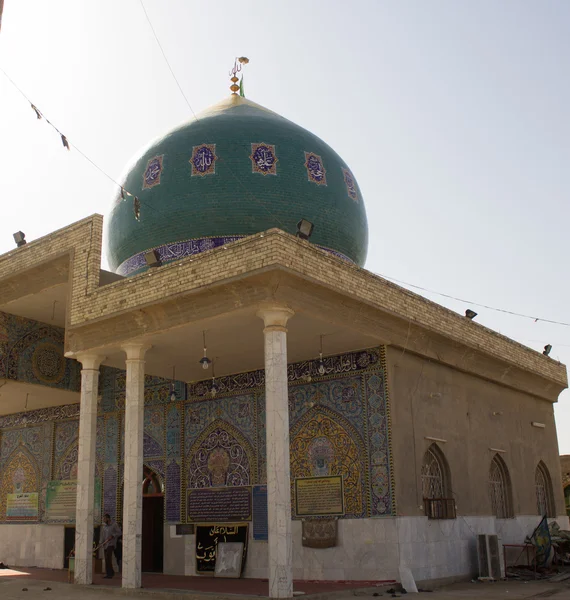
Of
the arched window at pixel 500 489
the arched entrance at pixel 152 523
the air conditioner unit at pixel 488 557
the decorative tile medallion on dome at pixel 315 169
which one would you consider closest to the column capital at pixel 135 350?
the arched entrance at pixel 152 523

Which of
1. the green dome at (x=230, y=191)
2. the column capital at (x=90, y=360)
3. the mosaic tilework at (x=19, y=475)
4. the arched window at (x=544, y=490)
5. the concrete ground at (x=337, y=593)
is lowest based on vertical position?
the concrete ground at (x=337, y=593)

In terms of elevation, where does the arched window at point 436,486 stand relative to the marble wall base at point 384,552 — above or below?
above

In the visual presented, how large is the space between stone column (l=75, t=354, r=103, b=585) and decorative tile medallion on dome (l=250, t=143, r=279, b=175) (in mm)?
4626

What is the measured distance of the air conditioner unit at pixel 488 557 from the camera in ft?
39.7

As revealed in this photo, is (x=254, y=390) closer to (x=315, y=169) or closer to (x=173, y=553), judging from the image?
(x=173, y=553)

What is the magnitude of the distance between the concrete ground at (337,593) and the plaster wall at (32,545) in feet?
10.9

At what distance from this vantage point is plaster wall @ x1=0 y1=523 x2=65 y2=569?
15008mm

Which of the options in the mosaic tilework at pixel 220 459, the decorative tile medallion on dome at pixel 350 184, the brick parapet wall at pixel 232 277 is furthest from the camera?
the decorative tile medallion on dome at pixel 350 184

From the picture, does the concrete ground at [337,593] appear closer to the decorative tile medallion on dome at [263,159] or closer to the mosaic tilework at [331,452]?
the mosaic tilework at [331,452]

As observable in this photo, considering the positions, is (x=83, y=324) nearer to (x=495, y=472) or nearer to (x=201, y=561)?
(x=201, y=561)

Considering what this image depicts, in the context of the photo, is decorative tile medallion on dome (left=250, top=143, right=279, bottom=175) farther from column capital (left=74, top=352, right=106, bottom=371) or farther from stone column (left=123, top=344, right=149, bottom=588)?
column capital (left=74, top=352, right=106, bottom=371)

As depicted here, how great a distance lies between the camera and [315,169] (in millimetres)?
14531

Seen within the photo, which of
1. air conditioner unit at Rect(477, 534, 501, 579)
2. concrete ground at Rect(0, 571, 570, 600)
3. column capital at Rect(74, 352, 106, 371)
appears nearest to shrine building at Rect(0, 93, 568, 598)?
column capital at Rect(74, 352, 106, 371)

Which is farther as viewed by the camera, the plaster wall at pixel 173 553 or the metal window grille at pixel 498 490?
the metal window grille at pixel 498 490
